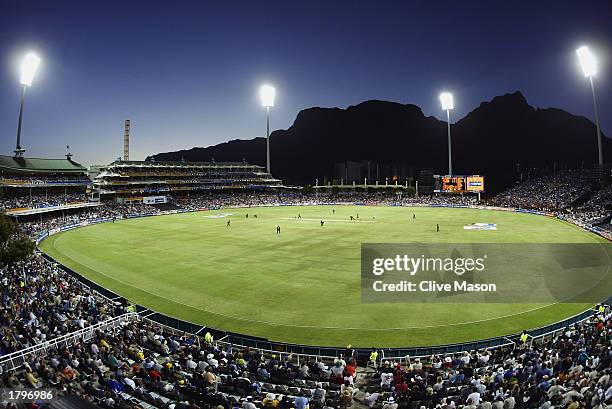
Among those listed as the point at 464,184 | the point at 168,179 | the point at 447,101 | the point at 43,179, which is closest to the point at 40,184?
the point at 43,179

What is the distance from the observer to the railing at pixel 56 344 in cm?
1251

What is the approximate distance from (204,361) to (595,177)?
9798 cm

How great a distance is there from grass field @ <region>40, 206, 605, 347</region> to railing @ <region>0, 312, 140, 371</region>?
481cm

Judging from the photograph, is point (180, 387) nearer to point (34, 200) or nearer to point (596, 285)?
point (596, 285)

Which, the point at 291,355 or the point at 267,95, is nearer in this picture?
the point at 291,355

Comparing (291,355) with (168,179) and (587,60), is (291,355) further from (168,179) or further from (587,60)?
(168,179)

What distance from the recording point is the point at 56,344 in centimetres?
1423

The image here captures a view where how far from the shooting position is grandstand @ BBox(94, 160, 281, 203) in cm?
10819

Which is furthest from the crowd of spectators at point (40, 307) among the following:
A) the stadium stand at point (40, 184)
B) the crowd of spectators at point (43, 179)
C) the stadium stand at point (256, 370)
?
the crowd of spectators at point (43, 179)

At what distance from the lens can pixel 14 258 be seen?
28219mm

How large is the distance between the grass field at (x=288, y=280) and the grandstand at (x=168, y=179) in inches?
2221

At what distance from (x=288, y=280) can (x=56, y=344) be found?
1595cm

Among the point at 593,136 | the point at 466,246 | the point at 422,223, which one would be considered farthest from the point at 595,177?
the point at 593,136

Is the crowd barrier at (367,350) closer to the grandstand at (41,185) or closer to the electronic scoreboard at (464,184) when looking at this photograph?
the grandstand at (41,185)
